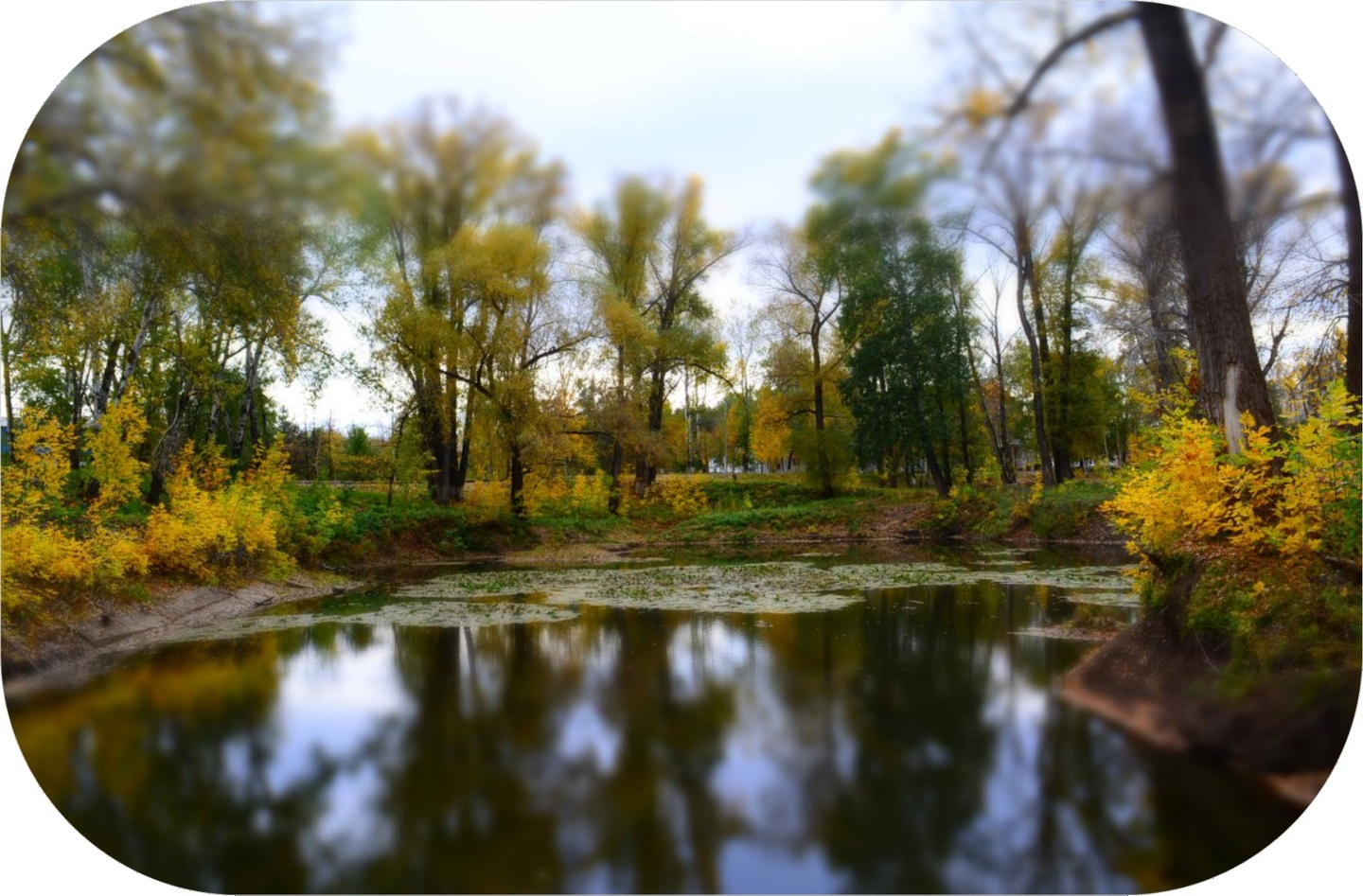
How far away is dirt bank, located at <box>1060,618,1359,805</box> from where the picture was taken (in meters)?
3.11

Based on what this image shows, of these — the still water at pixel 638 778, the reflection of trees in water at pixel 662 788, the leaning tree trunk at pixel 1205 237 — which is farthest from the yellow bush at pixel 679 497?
the leaning tree trunk at pixel 1205 237

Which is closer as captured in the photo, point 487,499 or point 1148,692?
point 1148,692

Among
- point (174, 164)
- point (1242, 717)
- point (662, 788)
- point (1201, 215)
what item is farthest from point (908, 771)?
point (174, 164)

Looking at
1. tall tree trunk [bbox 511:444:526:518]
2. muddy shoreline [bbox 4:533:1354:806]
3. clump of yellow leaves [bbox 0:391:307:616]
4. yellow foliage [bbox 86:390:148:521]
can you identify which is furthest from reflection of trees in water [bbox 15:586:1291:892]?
tall tree trunk [bbox 511:444:526:518]

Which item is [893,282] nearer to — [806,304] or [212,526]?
[806,304]

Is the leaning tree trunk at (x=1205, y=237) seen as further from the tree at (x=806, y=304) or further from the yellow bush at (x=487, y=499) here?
the yellow bush at (x=487, y=499)

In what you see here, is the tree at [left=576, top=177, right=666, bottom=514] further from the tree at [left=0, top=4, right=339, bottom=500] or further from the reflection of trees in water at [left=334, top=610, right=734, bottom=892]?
the reflection of trees in water at [left=334, top=610, right=734, bottom=892]

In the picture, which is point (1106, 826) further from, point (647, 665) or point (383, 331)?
point (383, 331)

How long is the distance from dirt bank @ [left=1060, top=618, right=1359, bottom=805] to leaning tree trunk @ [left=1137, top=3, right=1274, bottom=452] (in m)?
1.43

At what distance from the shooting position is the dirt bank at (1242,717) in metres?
3.11

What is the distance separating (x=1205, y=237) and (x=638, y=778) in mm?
3625

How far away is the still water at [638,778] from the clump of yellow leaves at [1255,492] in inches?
40.3

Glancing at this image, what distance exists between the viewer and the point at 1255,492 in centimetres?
420

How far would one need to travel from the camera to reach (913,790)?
317 cm
